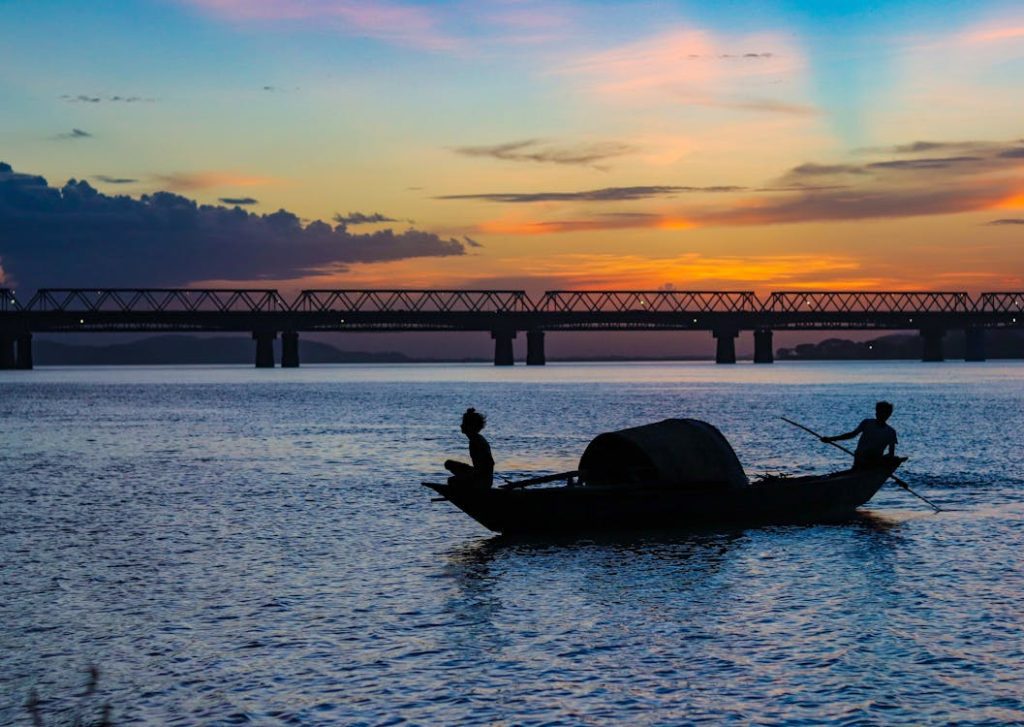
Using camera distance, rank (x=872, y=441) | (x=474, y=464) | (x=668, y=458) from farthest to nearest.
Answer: (x=872, y=441)
(x=668, y=458)
(x=474, y=464)

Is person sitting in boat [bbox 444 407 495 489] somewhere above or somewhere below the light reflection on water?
above

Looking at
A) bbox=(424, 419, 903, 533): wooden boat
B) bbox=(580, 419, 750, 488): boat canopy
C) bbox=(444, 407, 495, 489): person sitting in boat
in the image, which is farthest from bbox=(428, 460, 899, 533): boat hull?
bbox=(580, 419, 750, 488): boat canopy

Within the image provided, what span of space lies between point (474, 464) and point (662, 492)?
14.6 feet

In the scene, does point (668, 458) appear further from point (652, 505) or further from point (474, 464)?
point (474, 464)

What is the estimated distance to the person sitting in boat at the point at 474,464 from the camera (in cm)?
2495

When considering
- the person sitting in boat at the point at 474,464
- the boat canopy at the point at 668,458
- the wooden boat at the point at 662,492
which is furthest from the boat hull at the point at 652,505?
the boat canopy at the point at 668,458

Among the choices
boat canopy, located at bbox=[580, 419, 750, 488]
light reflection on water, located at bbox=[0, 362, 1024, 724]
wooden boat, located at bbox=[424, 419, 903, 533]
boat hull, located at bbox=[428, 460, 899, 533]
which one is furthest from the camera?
boat canopy, located at bbox=[580, 419, 750, 488]

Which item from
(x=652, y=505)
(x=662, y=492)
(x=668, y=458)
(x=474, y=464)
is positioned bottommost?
(x=652, y=505)

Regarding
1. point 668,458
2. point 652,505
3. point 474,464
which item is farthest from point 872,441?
point 474,464

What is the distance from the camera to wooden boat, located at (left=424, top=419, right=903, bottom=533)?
25.6m

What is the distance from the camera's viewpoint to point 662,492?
26.8 m

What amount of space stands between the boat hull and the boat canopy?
0.39 metres

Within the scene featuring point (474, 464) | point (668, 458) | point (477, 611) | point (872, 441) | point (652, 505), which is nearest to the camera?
point (477, 611)

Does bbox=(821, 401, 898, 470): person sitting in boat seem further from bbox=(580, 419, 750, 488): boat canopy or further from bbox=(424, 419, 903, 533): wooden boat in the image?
bbox=(580, 419, 750, 488): boat canopy
